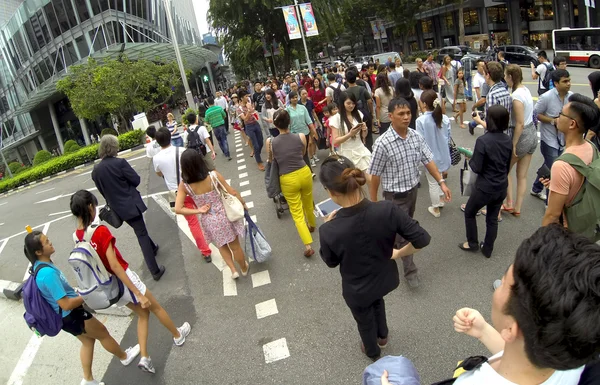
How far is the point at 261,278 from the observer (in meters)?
4.78

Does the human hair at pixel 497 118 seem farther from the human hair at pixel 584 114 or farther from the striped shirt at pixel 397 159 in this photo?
the human hair at pixel 584 114

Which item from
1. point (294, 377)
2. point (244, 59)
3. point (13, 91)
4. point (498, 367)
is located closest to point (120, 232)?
point (294, 377)

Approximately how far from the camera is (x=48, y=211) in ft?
34.7

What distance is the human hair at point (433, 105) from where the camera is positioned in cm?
495

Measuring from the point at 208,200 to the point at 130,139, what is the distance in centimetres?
1537

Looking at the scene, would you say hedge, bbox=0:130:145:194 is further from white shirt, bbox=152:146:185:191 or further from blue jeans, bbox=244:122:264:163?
white shirt, bbox=152:146:185:191

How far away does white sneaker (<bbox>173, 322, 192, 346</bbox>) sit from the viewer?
151 inches

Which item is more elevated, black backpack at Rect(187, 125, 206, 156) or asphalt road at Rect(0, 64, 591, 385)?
black backpack at Rect(187, 125, 206, 156)

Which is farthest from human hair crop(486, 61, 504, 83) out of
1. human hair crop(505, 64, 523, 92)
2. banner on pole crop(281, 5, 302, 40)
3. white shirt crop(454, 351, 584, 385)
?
banner on pole crop(281, 5, 302, 40)

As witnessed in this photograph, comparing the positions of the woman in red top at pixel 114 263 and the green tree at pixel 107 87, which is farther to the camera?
the green tree at pixel 107 87

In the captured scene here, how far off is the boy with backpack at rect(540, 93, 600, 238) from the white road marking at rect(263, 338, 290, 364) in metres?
2.39

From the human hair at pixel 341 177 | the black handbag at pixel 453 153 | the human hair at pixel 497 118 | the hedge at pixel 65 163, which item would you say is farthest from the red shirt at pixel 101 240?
the hedge at pixel 65 163

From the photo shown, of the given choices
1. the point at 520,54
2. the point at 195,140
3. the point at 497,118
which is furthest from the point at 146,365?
the point at 520,54

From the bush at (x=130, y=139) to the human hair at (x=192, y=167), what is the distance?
15232 millimetres
